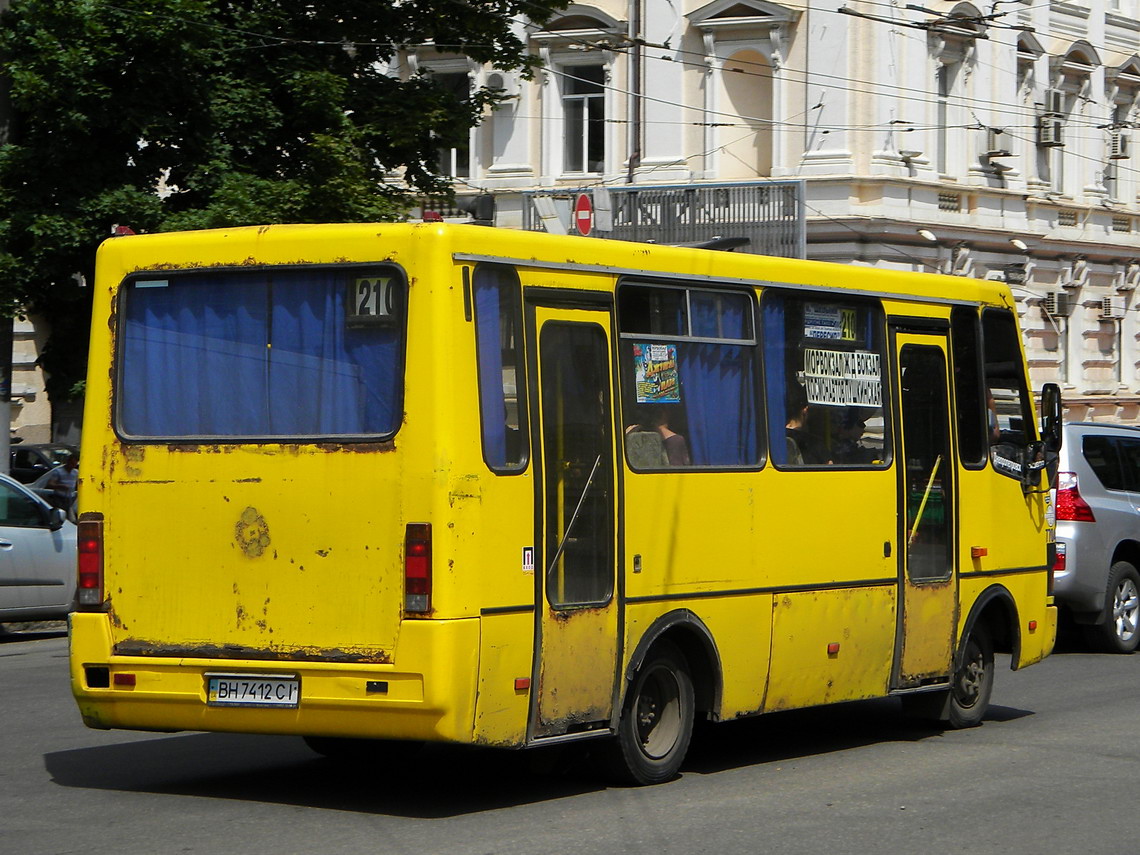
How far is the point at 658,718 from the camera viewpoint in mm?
9375

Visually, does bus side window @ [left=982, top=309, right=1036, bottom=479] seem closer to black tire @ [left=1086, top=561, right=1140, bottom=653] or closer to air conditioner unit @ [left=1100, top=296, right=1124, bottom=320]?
black tire @ [left=1086, top=561, right=1140, bottom=653]

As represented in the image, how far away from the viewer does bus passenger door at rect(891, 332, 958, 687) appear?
36.1 feet

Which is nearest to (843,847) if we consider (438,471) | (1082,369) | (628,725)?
(628,725)

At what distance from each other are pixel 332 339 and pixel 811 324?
3.06 metres

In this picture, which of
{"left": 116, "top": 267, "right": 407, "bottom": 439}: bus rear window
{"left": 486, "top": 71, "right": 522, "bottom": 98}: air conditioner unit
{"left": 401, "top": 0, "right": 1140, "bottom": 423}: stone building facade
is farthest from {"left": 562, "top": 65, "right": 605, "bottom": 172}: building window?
{"left": 116, "top": 267, "right": 407, "bottom": 439}: bus rear window

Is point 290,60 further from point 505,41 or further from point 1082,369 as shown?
point 1082,369

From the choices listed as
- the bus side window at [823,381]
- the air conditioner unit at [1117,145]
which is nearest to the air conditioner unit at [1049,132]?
the air conditioner unit at [1117,145]

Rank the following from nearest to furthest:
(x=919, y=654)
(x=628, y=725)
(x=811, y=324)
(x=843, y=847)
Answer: (x=843, y=847) → (x=628, y=725) → (x=811, y=324) → (x=919, y=654)

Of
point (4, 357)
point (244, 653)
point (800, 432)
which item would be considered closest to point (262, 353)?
point (244, 653)

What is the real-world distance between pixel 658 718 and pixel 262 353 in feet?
8.44

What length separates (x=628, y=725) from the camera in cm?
908

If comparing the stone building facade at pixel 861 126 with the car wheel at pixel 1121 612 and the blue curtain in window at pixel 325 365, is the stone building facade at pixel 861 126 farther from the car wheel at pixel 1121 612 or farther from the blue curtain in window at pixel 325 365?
the blue curtain in window at pixel 325 365

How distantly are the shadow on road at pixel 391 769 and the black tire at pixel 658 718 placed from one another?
0.19m

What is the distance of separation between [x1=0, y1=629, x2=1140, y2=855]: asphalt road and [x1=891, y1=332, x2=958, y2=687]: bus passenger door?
1.84 ft
